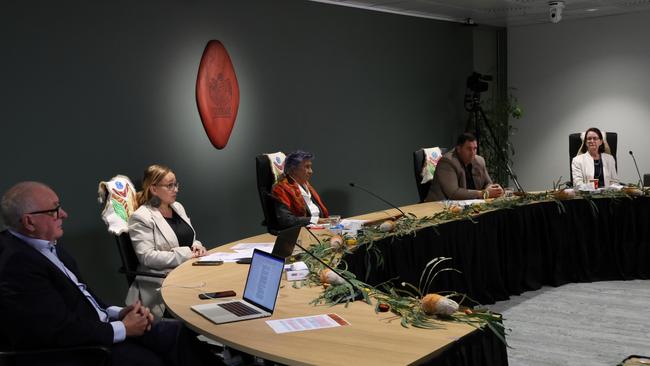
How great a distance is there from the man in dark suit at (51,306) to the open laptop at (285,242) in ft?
1.70

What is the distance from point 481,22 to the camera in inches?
326

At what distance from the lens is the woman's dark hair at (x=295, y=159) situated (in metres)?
4.58

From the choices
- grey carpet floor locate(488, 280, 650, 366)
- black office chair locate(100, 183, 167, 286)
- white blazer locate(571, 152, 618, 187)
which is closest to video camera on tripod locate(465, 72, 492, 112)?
white blazer locate(571, 152, 618, 187)

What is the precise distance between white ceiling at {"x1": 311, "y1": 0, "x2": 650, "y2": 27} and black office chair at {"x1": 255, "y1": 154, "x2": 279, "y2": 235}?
2.14m

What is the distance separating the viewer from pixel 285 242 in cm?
295

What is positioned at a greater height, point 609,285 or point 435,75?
point 435,75

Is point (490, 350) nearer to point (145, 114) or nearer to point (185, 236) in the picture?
point (185, 236)

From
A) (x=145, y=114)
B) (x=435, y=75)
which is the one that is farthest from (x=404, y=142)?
(x=145, y=114)

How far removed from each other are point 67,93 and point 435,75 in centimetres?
456

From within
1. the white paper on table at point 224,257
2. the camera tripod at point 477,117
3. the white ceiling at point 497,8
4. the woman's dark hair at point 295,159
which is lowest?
the white paper on table at point 224,257

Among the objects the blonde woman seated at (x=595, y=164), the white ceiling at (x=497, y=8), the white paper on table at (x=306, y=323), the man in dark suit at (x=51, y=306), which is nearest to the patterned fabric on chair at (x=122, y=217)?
the man in dark suit at (x=51, y=306)

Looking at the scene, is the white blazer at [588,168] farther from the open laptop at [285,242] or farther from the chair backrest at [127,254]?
the chair backrest at [127,254]

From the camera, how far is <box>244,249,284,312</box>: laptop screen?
93.5 inches

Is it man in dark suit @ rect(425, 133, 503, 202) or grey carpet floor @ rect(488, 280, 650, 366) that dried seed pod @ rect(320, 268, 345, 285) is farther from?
man in dark suit @ rect(425, 133, 503, 202)
